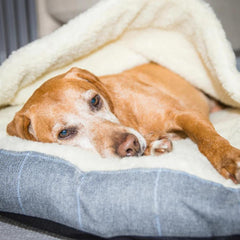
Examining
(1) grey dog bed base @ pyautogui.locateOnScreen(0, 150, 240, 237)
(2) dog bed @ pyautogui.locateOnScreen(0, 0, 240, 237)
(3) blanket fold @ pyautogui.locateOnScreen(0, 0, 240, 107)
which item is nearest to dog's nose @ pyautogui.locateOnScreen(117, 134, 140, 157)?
(2) dog bed @ pyautogui.locateOnScreen(0, 0, 240, 237)

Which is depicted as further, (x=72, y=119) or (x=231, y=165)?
(x=72, y=119)

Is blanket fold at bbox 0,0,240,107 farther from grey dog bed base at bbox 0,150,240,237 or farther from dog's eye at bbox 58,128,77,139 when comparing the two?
grey dog bed base at bbox 0,150,240,237

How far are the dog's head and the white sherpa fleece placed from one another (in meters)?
0.16

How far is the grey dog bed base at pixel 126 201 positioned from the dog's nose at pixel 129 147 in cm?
26

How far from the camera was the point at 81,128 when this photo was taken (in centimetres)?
185

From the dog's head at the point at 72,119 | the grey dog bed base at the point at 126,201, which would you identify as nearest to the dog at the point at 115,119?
the dog's head at the point at 72,119

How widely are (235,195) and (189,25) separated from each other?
5.37 ft

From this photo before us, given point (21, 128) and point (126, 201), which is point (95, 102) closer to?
point (21, 128)

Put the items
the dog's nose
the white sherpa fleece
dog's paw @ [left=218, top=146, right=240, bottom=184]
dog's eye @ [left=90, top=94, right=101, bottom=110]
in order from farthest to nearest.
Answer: the white sherpa fleece
dog's eye @ [left=90, top=94, right=101, bottom=110]
the dog's nose
dog's paw @ [left=218, top=146, right=240, bottom=184]

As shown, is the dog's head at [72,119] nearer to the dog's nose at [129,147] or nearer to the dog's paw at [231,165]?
the dog's nose at [129,147]

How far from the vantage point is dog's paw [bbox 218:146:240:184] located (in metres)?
1.35

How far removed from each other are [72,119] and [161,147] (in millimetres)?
501

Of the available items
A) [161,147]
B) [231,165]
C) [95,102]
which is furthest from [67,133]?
[231,165]

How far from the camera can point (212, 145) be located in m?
1.57
